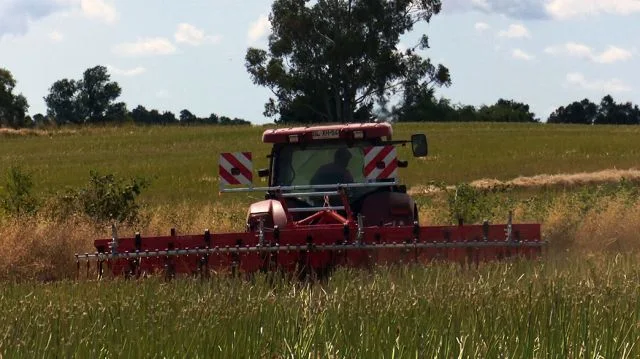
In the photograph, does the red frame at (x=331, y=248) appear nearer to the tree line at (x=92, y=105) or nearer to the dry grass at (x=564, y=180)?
the dry grass at (x=564, y=180)

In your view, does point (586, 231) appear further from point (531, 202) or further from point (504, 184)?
point (504, 184)

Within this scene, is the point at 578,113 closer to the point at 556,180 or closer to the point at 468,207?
the point at 556,180

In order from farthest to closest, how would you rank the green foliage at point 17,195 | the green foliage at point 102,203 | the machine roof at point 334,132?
the green foliage at point 17,195 < the green foliage at point 102,203 < the machine roof at point 334,132

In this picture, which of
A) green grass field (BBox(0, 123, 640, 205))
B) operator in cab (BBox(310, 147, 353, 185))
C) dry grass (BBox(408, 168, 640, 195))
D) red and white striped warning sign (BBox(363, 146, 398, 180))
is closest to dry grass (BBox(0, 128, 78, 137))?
green grass field (BBox(0, 123, 640, 205))

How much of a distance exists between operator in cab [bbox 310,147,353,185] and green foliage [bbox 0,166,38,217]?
6012mm

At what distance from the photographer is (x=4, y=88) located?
86812mm

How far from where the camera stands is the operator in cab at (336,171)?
32.7ft

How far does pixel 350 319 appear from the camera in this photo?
15.9 feet

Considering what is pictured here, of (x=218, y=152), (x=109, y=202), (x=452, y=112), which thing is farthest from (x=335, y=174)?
(x=452, y=112)

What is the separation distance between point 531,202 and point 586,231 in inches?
153

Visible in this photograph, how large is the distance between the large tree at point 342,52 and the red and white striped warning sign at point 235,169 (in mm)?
44195

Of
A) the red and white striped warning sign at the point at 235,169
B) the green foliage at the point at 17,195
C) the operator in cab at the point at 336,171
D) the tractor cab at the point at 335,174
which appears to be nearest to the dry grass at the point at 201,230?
the green foliage at the point at 17,195

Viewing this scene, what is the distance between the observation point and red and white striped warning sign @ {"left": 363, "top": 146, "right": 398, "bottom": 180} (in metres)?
9.62

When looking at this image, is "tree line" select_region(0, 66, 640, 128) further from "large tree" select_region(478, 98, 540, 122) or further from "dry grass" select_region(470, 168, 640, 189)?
"dry grass" select_region(470, 168, 640, 189)
